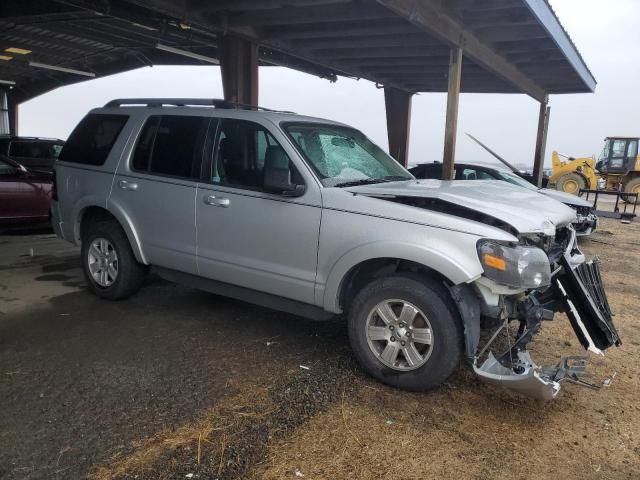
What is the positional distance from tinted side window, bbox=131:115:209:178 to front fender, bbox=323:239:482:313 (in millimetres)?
1625

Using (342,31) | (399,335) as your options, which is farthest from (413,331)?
(342,31)

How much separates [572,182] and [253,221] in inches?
857

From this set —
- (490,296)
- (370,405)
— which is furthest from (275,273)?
(490,296)

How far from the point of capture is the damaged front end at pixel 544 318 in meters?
3.09

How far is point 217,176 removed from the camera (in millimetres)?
4316

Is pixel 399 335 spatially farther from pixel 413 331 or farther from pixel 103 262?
pixel 103 262

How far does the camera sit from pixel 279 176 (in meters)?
3.67

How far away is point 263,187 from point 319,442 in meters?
1.91

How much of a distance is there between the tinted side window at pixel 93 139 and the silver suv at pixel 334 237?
23 millimetres

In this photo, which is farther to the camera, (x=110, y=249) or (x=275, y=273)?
(x=110, y=249)

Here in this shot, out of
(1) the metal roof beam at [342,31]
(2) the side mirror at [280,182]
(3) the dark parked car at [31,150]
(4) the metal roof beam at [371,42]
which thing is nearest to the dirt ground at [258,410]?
(2) the side mirror at [280,182]

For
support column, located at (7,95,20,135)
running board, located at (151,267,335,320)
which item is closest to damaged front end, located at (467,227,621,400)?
running board, located at (151,267,335,320)

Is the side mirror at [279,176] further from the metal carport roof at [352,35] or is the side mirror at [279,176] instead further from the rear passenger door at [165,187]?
the metal carport roof at [352,35]

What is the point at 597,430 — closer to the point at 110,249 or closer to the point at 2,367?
the point at 2,367
